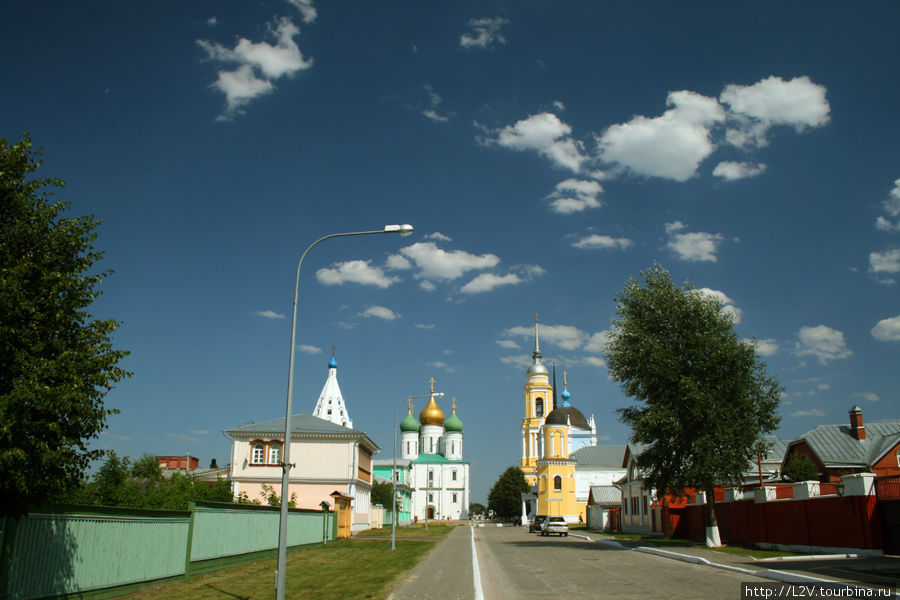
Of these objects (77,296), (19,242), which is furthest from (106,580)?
(19,242)

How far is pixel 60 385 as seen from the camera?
939 cm

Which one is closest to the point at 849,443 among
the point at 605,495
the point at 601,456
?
the point at 605,495

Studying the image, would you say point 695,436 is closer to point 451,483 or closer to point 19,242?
point 19,242

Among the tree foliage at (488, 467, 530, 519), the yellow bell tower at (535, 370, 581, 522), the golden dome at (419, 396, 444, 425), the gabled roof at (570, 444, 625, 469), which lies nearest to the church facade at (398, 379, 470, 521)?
the golden dome at (419, 396, 444, 425)

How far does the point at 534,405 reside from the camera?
343 feet

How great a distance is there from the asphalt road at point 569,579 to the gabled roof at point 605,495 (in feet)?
123

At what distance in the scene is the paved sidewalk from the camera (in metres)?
14.1

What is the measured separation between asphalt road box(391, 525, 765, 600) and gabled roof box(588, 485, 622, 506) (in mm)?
37457

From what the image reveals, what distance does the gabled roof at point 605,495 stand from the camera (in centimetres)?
5922

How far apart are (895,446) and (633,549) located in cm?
1923

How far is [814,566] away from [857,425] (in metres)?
28.3

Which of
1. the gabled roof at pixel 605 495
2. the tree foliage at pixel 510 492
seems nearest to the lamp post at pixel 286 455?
the gabled roof at pixel 605 495

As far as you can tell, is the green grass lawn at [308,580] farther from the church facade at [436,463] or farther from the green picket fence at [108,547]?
Result: the church facade at [436,463]

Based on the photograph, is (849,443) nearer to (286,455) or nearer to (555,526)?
(555,526)
